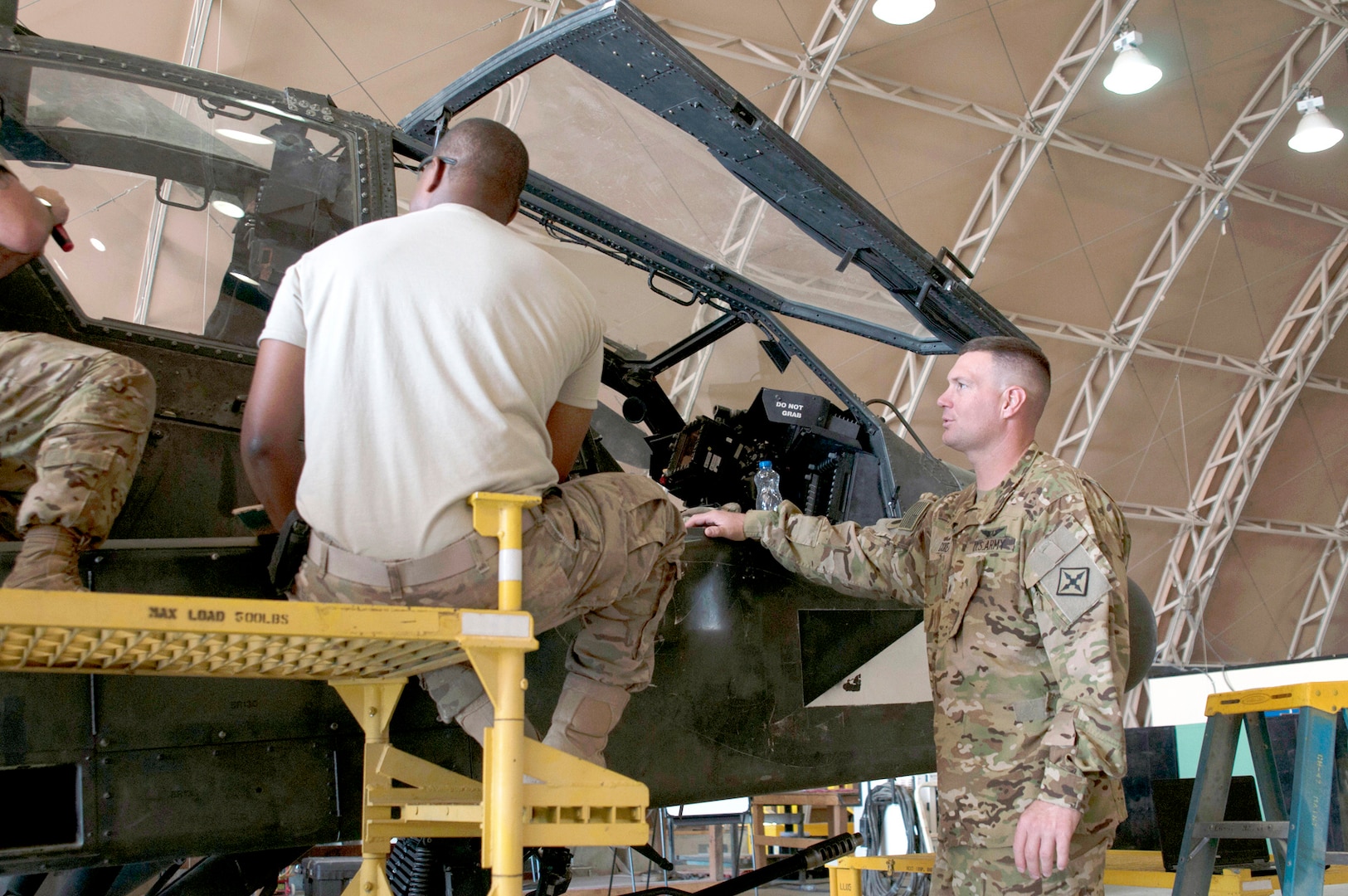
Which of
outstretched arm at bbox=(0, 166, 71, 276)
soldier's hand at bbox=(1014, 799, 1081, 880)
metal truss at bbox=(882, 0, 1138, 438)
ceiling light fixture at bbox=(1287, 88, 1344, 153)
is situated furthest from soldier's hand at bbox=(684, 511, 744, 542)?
ceiling light fixture at bbox=(1287, 88, 1344, 153)

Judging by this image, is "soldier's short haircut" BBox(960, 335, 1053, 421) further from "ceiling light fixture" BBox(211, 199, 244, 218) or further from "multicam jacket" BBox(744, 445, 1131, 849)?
"ceiling light fixture" BBox(211, 199, 244, 218)

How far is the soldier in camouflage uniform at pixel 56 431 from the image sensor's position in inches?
77.6

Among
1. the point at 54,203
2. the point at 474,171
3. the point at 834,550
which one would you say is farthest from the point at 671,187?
the point at 54,203

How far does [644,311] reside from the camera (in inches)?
183

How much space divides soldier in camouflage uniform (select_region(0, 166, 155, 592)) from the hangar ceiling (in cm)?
1053

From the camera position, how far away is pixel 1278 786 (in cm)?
359

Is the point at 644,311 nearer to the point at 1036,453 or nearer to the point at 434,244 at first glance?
the point at 1036,453

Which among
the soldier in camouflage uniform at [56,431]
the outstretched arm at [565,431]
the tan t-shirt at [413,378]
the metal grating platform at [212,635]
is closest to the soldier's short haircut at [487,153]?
the tan t-shirt at [413,378]

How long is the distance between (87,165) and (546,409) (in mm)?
1572

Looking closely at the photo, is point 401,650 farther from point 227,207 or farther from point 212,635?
point 227,207

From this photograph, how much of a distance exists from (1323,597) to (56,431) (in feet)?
80.5

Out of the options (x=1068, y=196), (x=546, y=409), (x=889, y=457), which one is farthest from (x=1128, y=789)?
(x=1068, y=196)

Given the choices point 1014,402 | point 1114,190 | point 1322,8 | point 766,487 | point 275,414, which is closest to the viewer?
point 275,414

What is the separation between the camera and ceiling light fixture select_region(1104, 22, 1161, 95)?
13117mm
